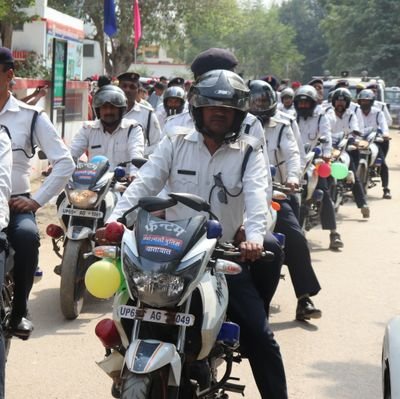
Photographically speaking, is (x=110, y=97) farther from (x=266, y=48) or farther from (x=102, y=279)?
(x=266, y=48)

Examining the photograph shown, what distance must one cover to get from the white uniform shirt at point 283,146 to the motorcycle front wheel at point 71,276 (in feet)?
6.31

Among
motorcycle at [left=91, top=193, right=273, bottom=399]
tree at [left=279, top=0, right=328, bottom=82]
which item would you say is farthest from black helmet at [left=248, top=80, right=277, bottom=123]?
tree at [left=279, top=0, right=328, bottom=82]

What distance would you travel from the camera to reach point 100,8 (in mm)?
36344

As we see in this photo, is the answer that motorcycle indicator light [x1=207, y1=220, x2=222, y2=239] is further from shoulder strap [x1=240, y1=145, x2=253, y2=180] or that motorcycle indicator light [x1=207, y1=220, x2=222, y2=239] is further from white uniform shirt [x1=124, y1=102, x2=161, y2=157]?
white uniform shirt [x1=124, y1=102, x2=161, y2=157]

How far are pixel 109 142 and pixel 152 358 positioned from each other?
4421mm

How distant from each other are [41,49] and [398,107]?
824 inches

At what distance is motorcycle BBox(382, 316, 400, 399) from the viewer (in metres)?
3.21

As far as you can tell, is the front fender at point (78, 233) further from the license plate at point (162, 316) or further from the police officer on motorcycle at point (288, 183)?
the license plate at point (162, 316)

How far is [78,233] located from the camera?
626 cm

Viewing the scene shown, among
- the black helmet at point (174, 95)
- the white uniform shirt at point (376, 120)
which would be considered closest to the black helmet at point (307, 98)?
the black helmet at point (174, 95)

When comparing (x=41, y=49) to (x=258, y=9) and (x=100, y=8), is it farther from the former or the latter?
(x=258, y=9)

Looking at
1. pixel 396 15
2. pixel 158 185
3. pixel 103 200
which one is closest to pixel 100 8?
pixel 396 15

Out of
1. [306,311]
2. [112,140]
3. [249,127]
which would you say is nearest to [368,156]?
[112,140]

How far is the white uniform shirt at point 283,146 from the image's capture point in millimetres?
7176
